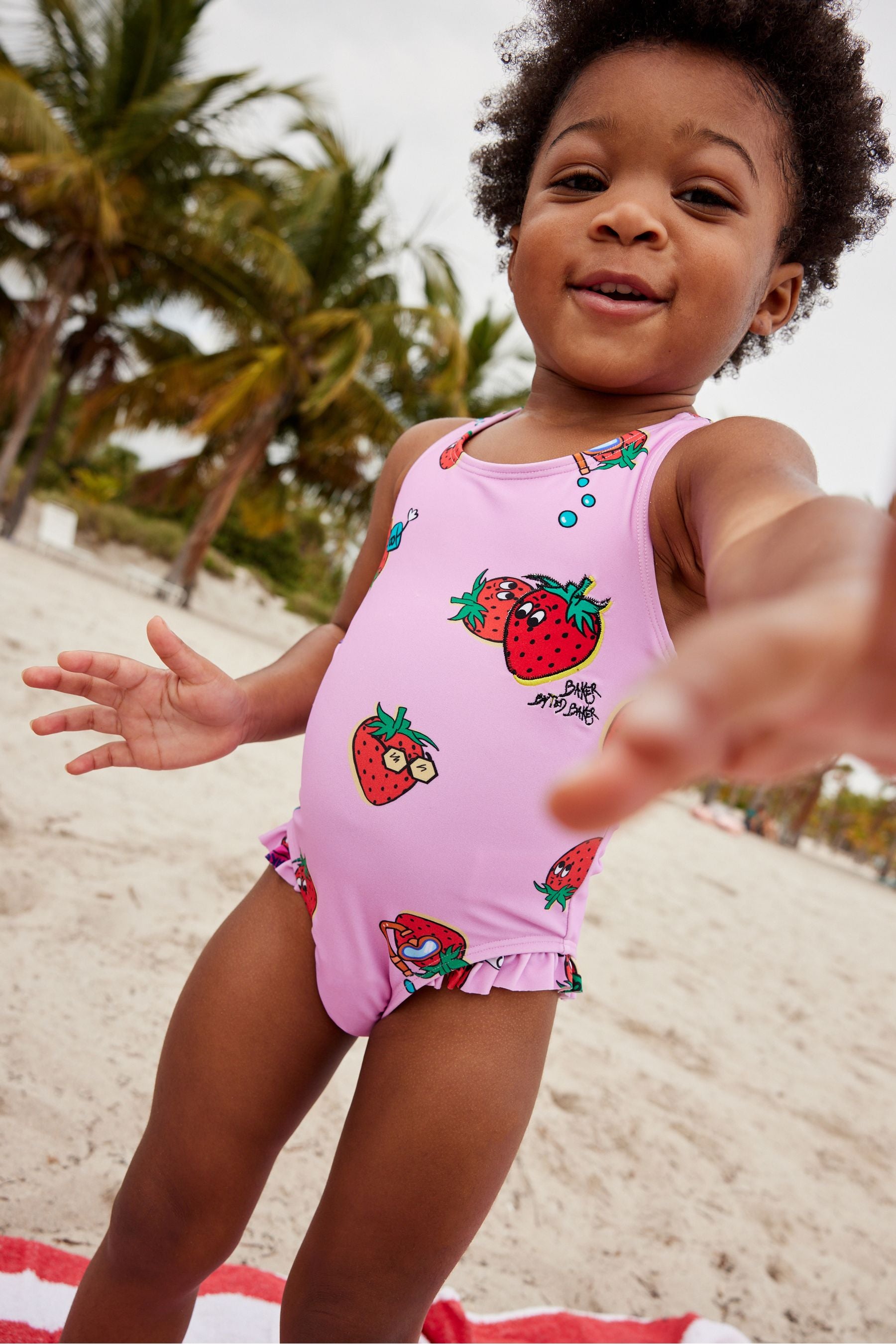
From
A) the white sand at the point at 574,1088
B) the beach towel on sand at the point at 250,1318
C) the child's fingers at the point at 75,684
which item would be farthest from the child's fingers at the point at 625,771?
the white sand at the point at 574,1088

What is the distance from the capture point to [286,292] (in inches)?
521

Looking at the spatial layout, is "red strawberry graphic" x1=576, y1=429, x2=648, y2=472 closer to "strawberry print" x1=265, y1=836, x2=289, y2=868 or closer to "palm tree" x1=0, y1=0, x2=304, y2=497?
"strawberry print" x1=265, y1=836, x2=289, y2=868

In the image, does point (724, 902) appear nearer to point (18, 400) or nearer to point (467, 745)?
point (467, 745)

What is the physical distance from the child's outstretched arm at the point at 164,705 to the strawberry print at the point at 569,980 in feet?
1.76

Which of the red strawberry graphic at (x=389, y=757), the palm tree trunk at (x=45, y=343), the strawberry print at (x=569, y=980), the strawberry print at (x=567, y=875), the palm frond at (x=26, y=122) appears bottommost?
the strawberry print at (x=569, y=980)

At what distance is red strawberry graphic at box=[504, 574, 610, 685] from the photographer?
1098mm

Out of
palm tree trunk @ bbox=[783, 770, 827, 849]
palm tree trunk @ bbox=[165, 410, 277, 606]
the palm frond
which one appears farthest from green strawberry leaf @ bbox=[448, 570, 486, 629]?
palm tree trunk @ bbox=[783, 770, 827, 849]

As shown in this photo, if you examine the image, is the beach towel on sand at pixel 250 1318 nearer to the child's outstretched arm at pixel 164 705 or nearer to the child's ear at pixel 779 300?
the child's outstretched arm at pixel 164 705

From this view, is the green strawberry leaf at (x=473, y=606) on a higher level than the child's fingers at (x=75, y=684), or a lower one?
higher

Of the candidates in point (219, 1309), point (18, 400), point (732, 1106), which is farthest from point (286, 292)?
point (219, 1309)

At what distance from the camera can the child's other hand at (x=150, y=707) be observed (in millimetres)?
1283

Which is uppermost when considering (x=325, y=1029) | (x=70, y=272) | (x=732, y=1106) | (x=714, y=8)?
(x=70, y=272)

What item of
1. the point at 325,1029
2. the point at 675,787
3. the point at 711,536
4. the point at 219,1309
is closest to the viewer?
the point at 675,787

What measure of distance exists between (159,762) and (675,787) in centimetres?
100
